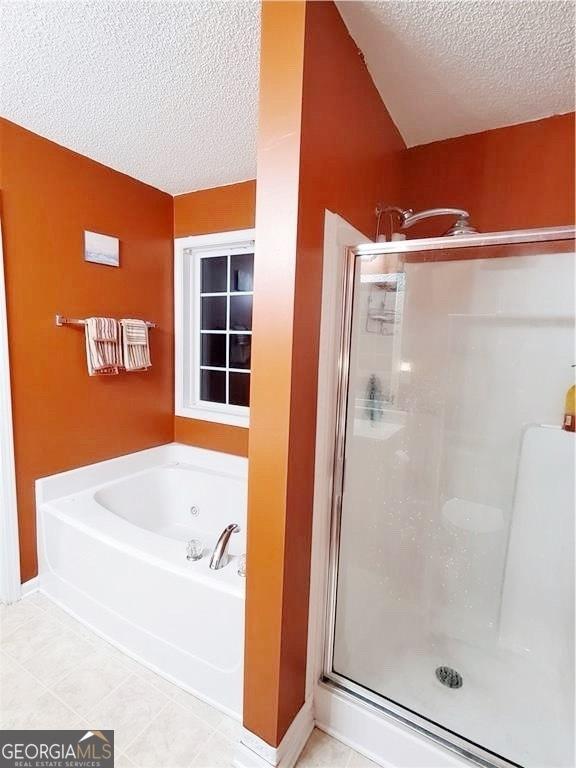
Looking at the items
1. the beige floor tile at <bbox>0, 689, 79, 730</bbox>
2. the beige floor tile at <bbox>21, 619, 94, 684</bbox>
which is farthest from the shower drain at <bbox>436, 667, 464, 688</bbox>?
the beige floor tile at <bbox>21, 619, 94, 684</bbox>

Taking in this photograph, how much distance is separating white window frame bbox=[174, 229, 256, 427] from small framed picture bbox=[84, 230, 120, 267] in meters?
0.49

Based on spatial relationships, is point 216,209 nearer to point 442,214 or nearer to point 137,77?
point 137,77

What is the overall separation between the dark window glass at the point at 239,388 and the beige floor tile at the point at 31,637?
5.26 feet

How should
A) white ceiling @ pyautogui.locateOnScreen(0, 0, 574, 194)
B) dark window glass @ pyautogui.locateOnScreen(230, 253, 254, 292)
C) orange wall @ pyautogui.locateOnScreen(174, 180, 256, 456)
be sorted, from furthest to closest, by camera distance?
dark window glass @ pyautogui.locateOnScreen(230, 253, 254, 292), orange wall @ pyautogui.locateOnScreen(174, 180, 256, 456), white ceiling @ pyautogui.locateOnScreen(0, 0, 574, 194)

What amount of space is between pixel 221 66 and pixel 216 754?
247 centimetres

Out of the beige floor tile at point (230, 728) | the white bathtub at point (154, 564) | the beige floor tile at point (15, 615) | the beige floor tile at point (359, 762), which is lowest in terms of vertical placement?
the beige floor tile at point (359, 762)

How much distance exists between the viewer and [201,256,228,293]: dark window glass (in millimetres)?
2779

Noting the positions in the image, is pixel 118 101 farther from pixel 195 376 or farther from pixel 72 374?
pixel 195 376

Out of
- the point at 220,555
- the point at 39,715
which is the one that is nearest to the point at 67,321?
the point at 220,555

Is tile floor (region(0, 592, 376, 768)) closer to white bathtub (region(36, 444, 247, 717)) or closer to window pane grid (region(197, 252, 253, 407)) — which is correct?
white bathtub (region(36, 444, 247, 717))

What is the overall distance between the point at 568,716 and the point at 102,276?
118 inches

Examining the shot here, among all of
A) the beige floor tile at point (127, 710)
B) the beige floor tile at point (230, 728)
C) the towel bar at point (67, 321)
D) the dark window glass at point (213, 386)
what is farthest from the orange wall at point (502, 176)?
the beige floor tile at point (127, 710)

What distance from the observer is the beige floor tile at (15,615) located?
1.84 m

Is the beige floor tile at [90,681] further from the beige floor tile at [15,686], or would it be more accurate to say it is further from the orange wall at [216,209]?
the orange wall at [216,209]
